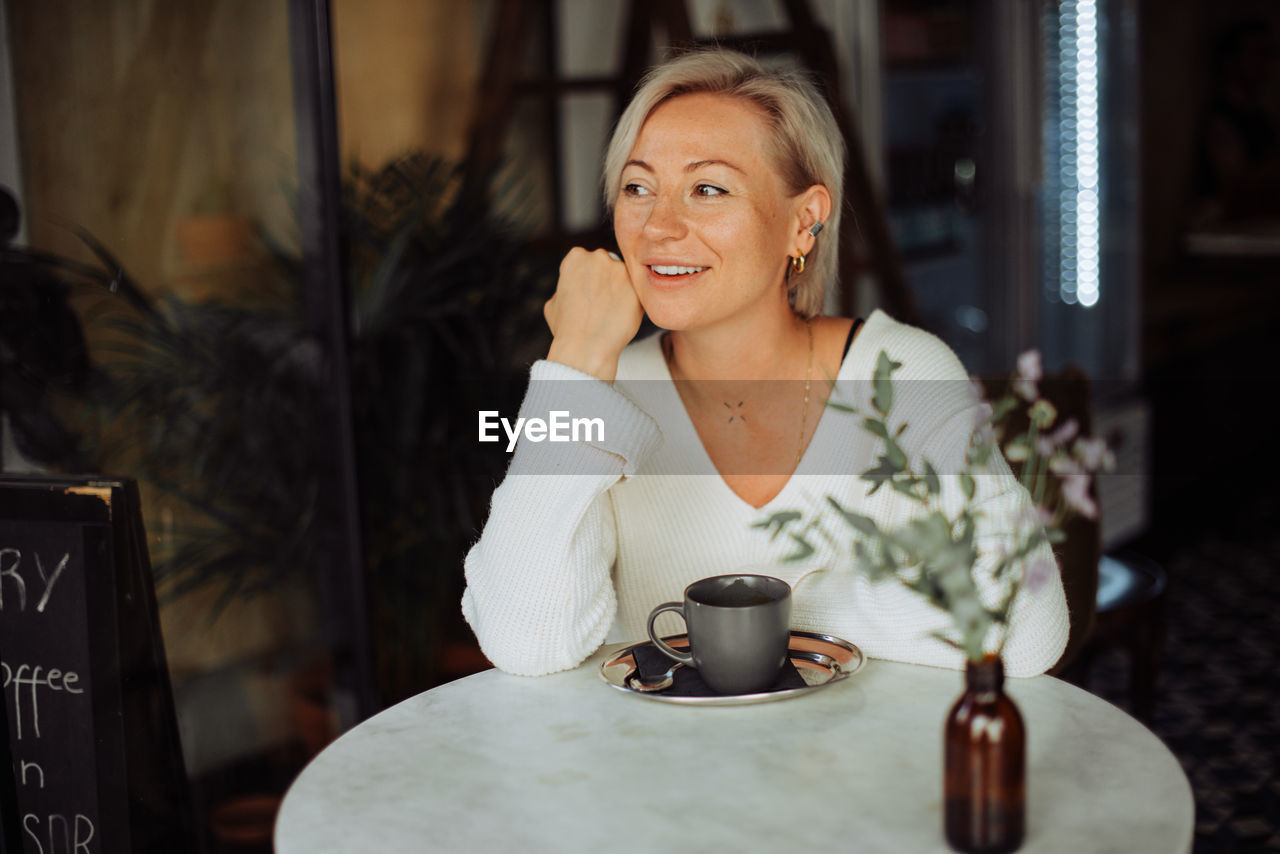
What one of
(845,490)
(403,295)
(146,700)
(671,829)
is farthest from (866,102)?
(671,829)

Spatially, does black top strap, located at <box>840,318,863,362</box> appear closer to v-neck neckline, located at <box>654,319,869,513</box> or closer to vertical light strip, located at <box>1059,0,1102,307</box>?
v-neck neckline, located at <box>654,319,869,513</box>

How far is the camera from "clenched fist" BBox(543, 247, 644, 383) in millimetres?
1234

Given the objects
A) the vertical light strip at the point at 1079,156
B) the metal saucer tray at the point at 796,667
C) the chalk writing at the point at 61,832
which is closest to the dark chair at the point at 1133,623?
the metal saucer tray at the point at 796,667

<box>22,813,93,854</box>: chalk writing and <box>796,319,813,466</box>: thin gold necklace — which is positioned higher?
<box>796,319,813,466</box>: thin gold necklace

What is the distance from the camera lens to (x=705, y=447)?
1406 mm

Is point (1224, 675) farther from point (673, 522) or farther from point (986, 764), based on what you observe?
point (986, 764)

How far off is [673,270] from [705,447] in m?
0.22

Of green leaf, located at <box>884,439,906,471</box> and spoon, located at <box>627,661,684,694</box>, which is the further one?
spoon, located at <box>627,661,684,694</box>

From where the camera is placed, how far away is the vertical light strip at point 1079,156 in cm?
354

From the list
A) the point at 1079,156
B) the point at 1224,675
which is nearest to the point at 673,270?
the point at 1224,675

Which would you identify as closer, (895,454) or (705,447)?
(895,454)

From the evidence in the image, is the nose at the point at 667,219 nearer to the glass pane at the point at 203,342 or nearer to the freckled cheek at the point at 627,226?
the freckled cheek at the point at 627,226

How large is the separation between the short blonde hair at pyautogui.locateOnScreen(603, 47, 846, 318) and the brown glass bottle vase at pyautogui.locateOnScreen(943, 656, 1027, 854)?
73 cm

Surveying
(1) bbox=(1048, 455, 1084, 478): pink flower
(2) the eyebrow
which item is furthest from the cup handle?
(2) the eyebrow
